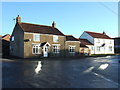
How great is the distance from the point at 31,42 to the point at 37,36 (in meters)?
2.06

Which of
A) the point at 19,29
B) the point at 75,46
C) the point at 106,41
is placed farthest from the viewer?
the point at 106,41

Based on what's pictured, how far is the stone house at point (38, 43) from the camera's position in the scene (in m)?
31.5

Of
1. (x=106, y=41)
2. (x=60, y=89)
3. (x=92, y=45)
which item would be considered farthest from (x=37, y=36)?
(x=106, y=41)

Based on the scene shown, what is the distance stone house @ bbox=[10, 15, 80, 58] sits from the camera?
31516 millimetres

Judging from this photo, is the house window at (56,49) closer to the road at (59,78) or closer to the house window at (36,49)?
the house window at (36,49)

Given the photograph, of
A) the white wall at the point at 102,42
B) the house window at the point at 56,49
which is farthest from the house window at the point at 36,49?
the white wall at the point at 102,42

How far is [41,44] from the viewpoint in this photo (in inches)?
1314

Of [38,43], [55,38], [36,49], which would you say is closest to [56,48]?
[55,38]

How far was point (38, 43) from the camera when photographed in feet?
108

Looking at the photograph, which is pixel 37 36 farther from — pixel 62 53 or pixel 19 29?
pixel 62 53

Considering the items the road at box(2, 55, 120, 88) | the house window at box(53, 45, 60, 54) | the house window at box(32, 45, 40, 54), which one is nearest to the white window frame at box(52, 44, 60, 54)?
the house window at box(53, 45, 60, 54)

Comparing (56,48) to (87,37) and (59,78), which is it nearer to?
(87,37)

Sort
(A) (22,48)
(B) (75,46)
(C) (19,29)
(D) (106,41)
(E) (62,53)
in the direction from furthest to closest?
(D) (106,41) → (B) (75,46) → (E) (62,53) → (C) (19,29) → (A) (22,48)

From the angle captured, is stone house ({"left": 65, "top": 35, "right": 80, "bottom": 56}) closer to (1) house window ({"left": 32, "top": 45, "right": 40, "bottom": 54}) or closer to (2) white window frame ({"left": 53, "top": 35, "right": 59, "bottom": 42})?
(2) white window frame ({"left": 53, "top": 35, "right": 59, "bottom": 42})
